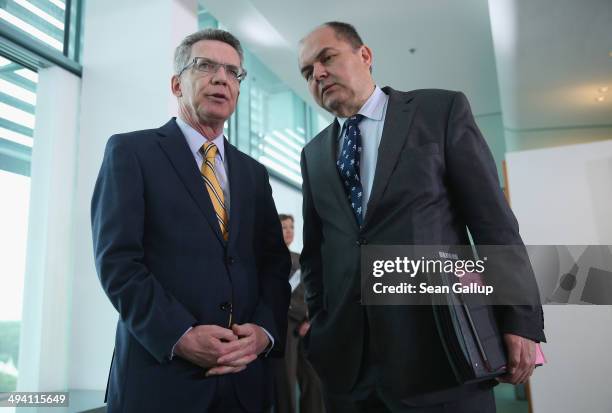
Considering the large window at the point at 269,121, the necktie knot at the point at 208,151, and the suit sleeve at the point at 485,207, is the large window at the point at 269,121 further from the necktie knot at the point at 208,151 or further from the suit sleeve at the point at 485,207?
the suit sleeve at the point at 485,207

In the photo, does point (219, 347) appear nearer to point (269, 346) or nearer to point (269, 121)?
point (269, 346)

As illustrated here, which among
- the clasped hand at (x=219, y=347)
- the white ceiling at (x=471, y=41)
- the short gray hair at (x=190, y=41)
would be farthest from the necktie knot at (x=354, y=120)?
the white ceiling at (x=471, y=41)

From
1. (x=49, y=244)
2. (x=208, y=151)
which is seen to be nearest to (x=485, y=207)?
(x=208, y=151)

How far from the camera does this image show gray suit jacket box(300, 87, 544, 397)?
120 centimetres

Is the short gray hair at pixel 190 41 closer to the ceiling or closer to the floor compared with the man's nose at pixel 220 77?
closer to the ceiling

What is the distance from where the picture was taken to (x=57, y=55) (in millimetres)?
3260

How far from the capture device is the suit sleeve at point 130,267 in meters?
1.13

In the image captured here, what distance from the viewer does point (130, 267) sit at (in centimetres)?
117

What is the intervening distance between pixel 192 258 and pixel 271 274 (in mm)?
305

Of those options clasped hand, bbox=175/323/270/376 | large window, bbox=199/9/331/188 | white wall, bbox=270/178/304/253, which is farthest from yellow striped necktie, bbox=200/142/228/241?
white wall, bbox=270/178/304/253

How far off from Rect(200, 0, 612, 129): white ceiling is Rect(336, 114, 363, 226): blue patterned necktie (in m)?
3.13

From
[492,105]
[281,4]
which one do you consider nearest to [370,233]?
[281,4]

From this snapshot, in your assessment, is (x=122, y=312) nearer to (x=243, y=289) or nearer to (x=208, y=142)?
(x=243, y=289)

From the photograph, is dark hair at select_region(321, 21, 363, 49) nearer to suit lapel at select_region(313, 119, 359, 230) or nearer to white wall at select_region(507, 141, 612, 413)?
suit lapel at select_region(313, 119, 359, 230)
